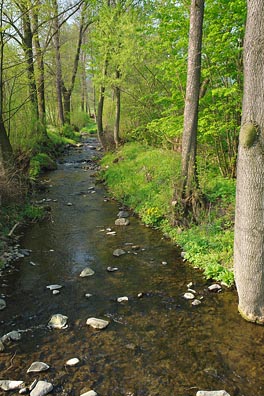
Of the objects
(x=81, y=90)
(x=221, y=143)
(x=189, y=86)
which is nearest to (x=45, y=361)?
(x=189, y=86)

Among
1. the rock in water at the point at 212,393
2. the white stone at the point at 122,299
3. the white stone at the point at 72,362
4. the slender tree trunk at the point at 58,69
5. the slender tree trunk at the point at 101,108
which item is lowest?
the rock in water at the point at 212,393

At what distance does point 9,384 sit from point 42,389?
372mm

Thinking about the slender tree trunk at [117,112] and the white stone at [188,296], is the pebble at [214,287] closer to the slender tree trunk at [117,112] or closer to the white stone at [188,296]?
the white stone at [188,296]

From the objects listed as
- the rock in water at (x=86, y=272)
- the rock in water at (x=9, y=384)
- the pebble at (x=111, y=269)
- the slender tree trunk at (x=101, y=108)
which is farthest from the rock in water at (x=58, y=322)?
the slender tree trunk at (x=101, y=108)

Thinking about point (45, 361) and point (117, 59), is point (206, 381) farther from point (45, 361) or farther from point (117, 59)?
point (117, 59)

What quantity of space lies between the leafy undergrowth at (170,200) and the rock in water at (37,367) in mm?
3073

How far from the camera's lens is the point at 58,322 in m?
4.48

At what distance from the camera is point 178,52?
8.96 m

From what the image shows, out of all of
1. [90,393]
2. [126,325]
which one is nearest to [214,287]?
[126,325]

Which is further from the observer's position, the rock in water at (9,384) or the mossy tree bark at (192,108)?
the mossy tree bark at (192,108)

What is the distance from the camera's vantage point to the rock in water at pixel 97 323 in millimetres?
4418

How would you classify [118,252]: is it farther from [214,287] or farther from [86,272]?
[214,287]

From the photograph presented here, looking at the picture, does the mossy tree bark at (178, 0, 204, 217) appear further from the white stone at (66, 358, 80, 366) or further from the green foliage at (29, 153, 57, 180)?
the green foliage at (29, 153, 57, 180)

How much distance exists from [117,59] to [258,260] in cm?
1109
